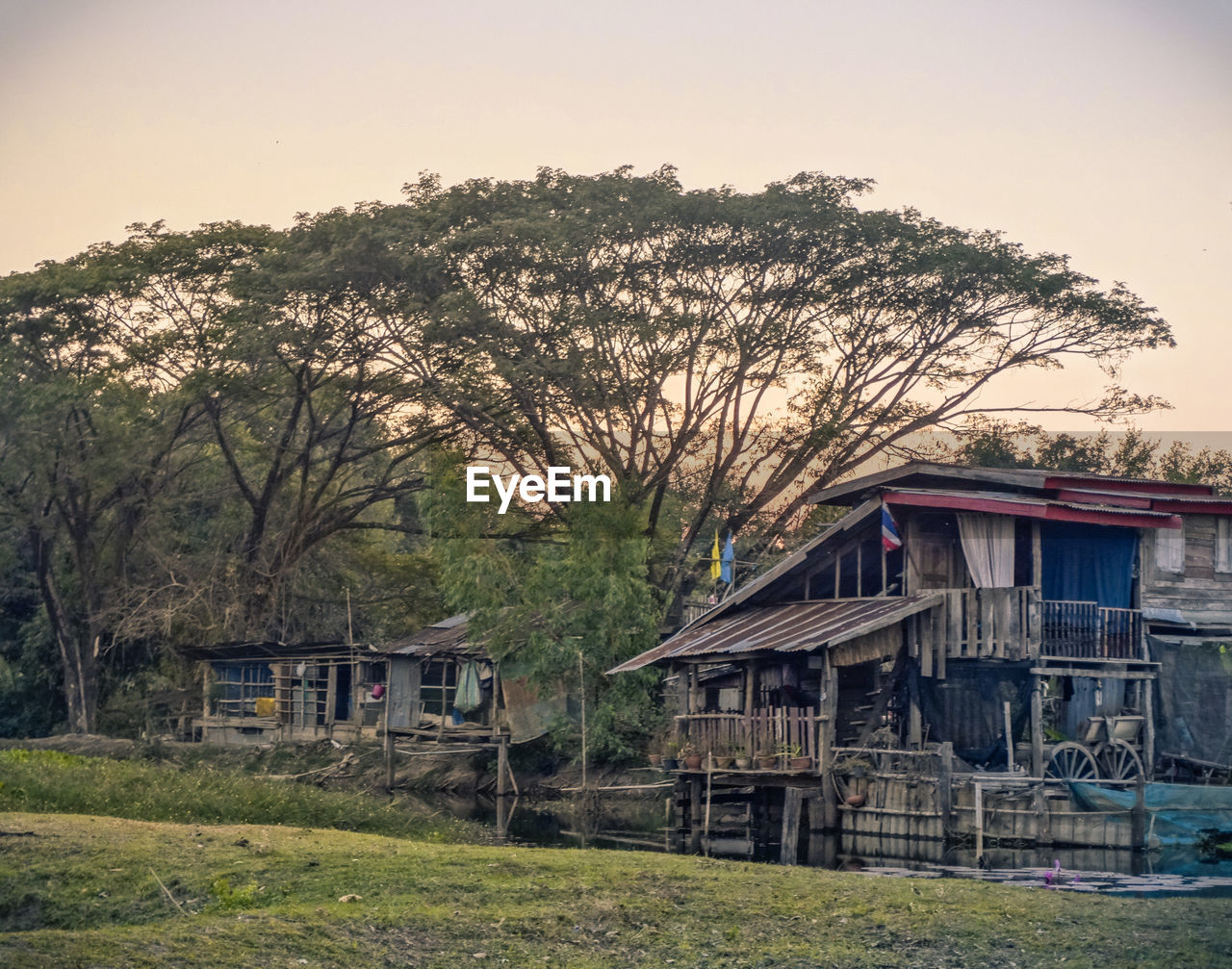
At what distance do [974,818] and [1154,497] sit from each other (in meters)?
7.17

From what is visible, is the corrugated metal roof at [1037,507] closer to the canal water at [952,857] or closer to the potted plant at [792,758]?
the potted plant at [792,758]

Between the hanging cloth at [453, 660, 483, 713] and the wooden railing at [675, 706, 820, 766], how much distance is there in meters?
11.1

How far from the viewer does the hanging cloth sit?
36.3 m

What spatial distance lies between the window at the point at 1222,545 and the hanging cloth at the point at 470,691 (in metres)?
18.1

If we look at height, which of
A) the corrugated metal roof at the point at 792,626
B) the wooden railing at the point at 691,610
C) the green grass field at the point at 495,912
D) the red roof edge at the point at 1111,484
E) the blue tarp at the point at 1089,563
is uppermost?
the red roof edge at the point at 1111,484

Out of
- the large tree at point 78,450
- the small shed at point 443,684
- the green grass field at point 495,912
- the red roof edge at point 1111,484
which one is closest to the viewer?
the green grass field at point 495,912

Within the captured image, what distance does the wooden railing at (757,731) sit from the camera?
2359cm

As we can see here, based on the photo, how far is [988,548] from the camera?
2497cm

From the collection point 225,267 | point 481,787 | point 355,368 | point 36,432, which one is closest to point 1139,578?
point 481,787

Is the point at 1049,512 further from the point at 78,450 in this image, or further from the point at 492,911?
the point at 78,450

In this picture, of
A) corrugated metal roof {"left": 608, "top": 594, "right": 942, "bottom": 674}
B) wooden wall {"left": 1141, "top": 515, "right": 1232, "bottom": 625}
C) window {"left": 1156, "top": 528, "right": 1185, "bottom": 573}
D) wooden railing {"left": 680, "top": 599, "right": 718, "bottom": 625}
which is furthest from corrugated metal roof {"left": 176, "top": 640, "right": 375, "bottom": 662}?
window {"left": 1156, "top": 528, "right": 1185, "bottom": 573}

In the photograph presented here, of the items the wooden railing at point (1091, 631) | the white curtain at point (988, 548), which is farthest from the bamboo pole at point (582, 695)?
the wooden railing at point (1091, 631)

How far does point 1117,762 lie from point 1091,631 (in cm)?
225

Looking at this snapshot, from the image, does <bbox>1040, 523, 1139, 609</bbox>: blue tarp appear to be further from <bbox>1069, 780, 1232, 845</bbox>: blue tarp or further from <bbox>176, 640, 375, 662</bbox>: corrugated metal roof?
<bbox>176, 640, 375, 662</bbox>: corrugated metal roof
